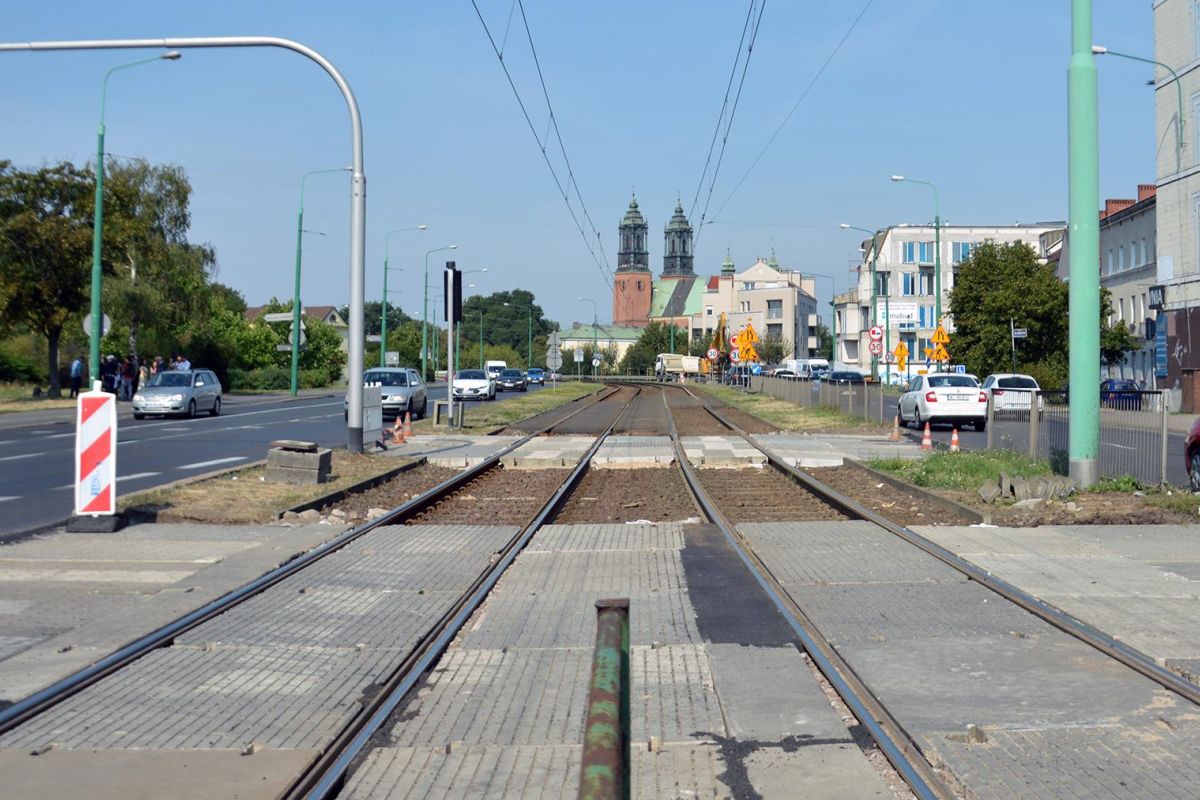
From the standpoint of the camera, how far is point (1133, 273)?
56031mm

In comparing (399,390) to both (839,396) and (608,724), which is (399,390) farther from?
(608,724)

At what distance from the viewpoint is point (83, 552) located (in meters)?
10.8

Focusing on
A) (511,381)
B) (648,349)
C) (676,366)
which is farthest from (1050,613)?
(648,349)

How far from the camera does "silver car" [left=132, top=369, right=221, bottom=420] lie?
121ft

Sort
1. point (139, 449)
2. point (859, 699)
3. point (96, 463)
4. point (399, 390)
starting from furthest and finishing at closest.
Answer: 1. point (399, 390)
2. point (139, 449)
3. point (96, 463)
4. point (859, 699)

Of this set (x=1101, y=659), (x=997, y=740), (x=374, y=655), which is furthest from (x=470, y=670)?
(x=1101, y=659)

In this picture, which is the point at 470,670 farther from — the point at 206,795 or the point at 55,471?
the point at 55,471

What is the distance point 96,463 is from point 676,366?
4710 inches

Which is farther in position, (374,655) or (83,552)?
(83,552)

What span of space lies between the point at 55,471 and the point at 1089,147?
1541 centimetres

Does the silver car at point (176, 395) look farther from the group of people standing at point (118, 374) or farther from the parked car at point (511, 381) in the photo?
the parked car at point (511, 381)

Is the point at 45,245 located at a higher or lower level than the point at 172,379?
higher

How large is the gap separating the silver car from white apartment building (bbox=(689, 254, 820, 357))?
9954 centimetres

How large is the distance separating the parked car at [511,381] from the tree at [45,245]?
1400 inches
